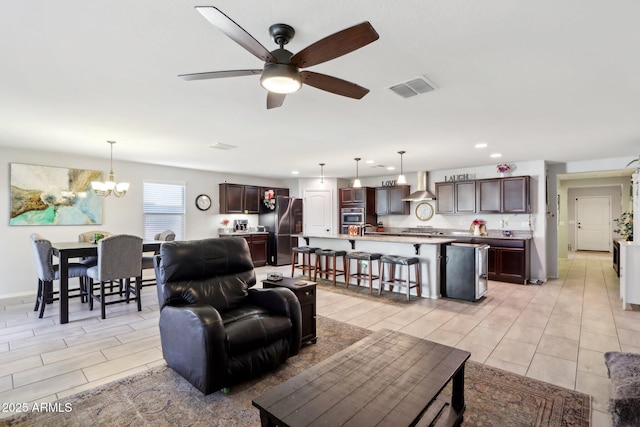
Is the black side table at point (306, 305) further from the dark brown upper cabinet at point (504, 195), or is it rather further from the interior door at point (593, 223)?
the interior door at point (593, 223)

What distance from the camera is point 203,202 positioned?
7711 millimetres

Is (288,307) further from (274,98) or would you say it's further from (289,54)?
(289,54)

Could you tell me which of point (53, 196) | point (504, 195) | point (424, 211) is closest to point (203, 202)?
point (53, 196)

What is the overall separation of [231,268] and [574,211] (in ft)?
41.5

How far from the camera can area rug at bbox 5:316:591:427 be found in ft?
6.77

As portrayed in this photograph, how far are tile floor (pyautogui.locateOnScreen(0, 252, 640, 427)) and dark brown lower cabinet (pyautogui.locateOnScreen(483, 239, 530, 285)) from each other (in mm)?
660

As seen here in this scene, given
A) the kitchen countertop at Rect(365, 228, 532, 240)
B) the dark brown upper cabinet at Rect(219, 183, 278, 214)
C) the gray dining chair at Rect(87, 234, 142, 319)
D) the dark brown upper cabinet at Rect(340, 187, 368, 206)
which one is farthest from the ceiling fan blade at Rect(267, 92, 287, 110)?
the dark brown upper cabinet at Rect(340, 187, 368, 206)

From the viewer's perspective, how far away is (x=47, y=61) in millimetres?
2305

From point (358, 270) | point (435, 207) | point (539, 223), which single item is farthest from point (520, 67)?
point (435, 207)

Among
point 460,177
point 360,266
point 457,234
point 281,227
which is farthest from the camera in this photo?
point 281,227

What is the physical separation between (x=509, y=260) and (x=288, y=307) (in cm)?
532

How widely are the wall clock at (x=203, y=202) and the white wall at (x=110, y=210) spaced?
3.9 inches

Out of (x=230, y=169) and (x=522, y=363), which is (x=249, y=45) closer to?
(x=522, y=363)

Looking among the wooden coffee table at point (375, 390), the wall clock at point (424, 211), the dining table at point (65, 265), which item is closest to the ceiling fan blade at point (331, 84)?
the wooden coffee table at point (375, 390)
